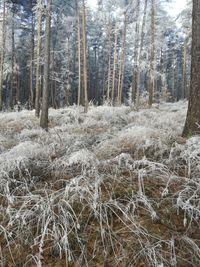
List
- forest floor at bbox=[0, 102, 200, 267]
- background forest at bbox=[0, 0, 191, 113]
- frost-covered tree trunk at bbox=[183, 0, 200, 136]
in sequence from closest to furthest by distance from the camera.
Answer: forest floor at bbox=[0, 102, 200, 267] → frost-covered tree trunk at bbox=[183, 0, 200, 136] → background forest at bbox=[0, 0, 191, 113]

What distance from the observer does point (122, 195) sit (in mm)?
3924

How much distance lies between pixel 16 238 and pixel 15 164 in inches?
63.6

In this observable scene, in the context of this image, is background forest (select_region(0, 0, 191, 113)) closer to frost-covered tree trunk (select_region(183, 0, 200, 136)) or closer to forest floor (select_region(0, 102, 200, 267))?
frost-covered tree trunk (select_region(183, 0, 200, 136))

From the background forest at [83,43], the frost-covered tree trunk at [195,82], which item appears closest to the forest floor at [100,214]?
the frost-covered tree trunk at [195,82]

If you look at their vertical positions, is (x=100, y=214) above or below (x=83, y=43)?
below

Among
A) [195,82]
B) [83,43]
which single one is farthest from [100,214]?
[83,43]

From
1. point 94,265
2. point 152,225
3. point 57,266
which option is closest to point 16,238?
point 57,266

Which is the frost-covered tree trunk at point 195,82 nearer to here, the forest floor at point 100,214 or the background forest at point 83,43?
the forest floor at point 100,214

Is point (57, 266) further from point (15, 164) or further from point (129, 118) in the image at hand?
point (129, 118)

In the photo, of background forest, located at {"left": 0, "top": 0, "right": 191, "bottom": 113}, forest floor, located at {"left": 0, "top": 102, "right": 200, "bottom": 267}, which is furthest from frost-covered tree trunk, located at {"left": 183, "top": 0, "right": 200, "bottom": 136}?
background forest, located at {"left": 0, "top": 0, "right": 191, "bottom": 113}

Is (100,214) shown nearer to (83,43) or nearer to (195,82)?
(195,82)

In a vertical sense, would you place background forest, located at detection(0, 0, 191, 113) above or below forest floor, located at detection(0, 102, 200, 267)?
above

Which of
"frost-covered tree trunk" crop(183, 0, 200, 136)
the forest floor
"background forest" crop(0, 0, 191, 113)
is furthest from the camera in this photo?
"background forest" crop(0, 0, 191, 113)

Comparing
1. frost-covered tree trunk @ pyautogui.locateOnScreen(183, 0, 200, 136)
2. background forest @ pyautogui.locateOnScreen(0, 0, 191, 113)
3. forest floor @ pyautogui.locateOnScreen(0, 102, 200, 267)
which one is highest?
background forest @ pyautogui.locateOnScreen(0, 0, 191, 113)
